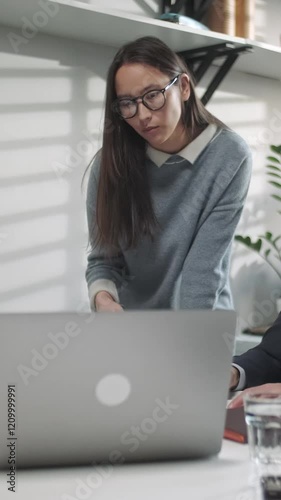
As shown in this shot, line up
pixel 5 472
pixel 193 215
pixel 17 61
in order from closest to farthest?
1. pixel 5 472
2. pixel 193 215
3. pixel 17 61

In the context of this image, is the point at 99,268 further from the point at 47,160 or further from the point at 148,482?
the point at 148,482

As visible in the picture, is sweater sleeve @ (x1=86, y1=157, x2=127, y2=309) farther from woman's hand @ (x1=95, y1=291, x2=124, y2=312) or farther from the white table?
the white table

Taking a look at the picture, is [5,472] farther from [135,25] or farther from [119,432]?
[135,25]

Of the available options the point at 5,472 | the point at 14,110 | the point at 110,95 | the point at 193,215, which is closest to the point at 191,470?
the point at 5,472

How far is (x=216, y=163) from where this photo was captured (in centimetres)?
184

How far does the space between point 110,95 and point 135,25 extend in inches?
31.3

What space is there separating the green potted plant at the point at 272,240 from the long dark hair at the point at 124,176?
1345mm

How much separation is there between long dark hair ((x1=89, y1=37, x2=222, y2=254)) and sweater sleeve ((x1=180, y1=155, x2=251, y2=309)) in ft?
0.42

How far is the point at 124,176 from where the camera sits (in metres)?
1.88

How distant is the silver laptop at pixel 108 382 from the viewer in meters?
0.95

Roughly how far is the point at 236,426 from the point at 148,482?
0.27 meters

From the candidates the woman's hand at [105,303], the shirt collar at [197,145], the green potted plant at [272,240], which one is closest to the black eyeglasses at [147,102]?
the shirt collar at [197,145]

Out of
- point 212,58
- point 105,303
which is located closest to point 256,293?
point 212,58

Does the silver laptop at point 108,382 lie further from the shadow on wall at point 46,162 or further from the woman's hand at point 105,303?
the shadow on wall at point 46,162
